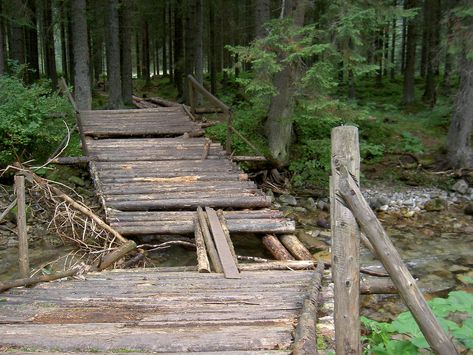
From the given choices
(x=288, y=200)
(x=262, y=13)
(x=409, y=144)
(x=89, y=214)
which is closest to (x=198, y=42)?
(x=262, y=13)

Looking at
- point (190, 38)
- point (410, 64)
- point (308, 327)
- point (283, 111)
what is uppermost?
point (190, 38)

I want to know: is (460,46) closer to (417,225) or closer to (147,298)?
(417,225)

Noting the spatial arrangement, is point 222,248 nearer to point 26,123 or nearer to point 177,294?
point 177,294

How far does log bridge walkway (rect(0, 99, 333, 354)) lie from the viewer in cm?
297

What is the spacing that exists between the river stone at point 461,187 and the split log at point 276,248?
25.7 ft

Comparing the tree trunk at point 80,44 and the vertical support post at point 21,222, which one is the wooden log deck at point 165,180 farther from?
the vertical support post at point 21,222

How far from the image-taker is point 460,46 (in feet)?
37.3

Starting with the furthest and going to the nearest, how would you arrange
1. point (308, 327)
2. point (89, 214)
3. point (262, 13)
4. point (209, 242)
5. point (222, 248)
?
1. point (262, 13)
2. point (89, 214)
3. point (209, 242)
4. point (222, 248)
5. point (308, 327)

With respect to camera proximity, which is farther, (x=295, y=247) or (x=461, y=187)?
(x=461, y=187)

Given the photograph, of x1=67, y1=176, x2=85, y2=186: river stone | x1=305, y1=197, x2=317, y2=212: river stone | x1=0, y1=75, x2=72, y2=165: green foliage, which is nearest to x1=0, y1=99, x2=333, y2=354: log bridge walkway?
x1=67, y1=176, x2=85, y2=186: river stone

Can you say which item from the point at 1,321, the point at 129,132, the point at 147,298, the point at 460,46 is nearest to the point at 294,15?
the point at 460,46

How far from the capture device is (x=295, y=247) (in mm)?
6430

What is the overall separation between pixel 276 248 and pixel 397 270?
4.22 metres

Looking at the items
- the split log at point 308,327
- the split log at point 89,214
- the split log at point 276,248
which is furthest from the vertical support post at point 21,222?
the split log at point 276,248
